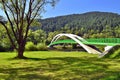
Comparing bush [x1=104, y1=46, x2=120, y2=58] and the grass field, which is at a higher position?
bush [x1=104, y1=46, x2=120, y2=58]

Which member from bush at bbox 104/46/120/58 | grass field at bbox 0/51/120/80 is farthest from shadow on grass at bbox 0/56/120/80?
bush at bbox 104/46/120/58

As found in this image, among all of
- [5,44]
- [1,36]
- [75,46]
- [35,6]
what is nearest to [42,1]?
[35,6]

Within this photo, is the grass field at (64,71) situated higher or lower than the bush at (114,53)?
lower

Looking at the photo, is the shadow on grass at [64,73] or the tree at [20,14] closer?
the shadow on grass at [64,73]

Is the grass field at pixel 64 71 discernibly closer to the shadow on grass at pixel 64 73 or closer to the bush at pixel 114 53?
the shadow on grass at pixel 64 73

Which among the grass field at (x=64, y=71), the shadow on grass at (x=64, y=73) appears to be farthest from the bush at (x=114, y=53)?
the shadow on grass at (x=64, y=73)

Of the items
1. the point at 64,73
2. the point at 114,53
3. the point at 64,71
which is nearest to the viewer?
the point at 64,73

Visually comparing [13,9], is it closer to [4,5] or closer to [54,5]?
[4,5]

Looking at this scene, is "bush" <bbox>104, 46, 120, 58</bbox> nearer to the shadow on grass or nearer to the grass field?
the grass field

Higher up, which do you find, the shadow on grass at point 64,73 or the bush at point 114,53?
the bush at point 114,53

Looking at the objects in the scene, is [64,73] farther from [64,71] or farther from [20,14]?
[20,14]

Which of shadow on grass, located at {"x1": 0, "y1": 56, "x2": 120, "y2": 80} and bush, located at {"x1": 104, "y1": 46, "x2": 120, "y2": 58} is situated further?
bush, located at {"x1": 104, "y1": 46, "x2": 120, "y2": 58}

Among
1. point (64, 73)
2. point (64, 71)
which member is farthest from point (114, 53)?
point (64, 73)

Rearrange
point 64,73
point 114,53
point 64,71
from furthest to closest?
point 114,53, point 64,71, point 64,73
